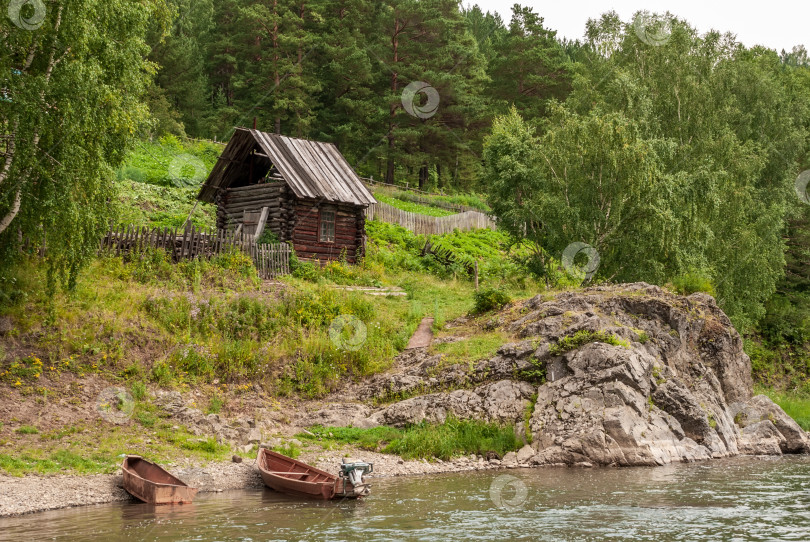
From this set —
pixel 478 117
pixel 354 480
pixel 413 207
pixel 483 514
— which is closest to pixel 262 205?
pixel 354 480

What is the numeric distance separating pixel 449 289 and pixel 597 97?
1597 cm

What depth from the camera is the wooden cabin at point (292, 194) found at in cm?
3466

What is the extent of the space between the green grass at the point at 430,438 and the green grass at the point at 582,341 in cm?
315

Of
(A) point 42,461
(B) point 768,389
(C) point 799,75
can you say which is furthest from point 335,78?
(A) point 42,461

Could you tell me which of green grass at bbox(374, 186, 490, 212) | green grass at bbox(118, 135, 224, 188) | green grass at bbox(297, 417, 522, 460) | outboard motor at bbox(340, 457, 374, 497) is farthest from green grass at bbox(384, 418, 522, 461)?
green grass at bbox(374, 186, 490, 212)

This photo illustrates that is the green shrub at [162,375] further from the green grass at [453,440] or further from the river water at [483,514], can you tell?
the green grass at [453,440]

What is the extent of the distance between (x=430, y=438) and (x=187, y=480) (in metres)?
7.01

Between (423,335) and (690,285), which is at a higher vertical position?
(690,285)

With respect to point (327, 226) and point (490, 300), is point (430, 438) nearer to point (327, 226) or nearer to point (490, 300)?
point (490, 300)

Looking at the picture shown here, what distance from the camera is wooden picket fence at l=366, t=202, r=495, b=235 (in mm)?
Result: 49062

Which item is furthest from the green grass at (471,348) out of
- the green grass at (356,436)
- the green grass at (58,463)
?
the green grass at (58,463)

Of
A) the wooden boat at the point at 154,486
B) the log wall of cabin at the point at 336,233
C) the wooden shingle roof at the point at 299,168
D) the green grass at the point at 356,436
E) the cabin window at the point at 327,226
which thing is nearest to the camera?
the wooden boat at the point at 154,486

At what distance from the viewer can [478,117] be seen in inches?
2368

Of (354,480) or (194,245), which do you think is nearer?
(354,480)
